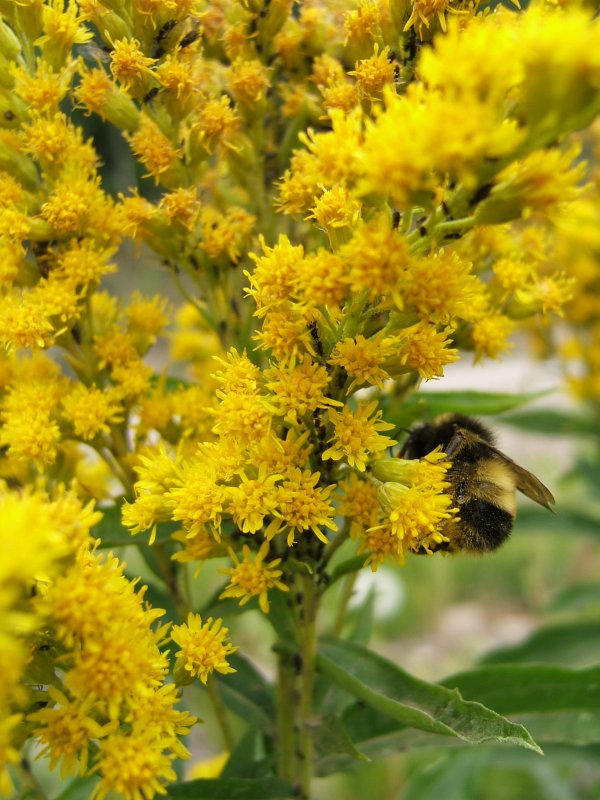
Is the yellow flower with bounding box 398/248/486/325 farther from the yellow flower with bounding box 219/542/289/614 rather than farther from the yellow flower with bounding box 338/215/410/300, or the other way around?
the yellow flower with bounding box 219/542/289/614

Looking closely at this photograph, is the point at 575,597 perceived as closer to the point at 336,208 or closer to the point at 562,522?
the point at 562,522

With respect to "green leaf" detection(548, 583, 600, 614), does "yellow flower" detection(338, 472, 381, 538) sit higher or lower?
higher

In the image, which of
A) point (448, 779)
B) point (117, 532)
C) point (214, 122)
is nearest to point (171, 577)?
point (117, 532)

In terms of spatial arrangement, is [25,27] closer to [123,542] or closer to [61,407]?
[61,407]

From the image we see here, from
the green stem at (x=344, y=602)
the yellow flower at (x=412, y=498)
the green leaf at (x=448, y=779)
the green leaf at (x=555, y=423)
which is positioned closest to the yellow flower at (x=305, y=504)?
the yellow flower at (x=412, y=498)

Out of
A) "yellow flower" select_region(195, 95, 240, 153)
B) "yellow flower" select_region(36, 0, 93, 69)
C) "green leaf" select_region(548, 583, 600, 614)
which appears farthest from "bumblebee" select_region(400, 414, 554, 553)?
"green leaf" select_region(548, 583, 600, 614)

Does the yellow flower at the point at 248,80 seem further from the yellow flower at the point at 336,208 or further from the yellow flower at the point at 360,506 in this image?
the yellow flower at the point at 360,506
